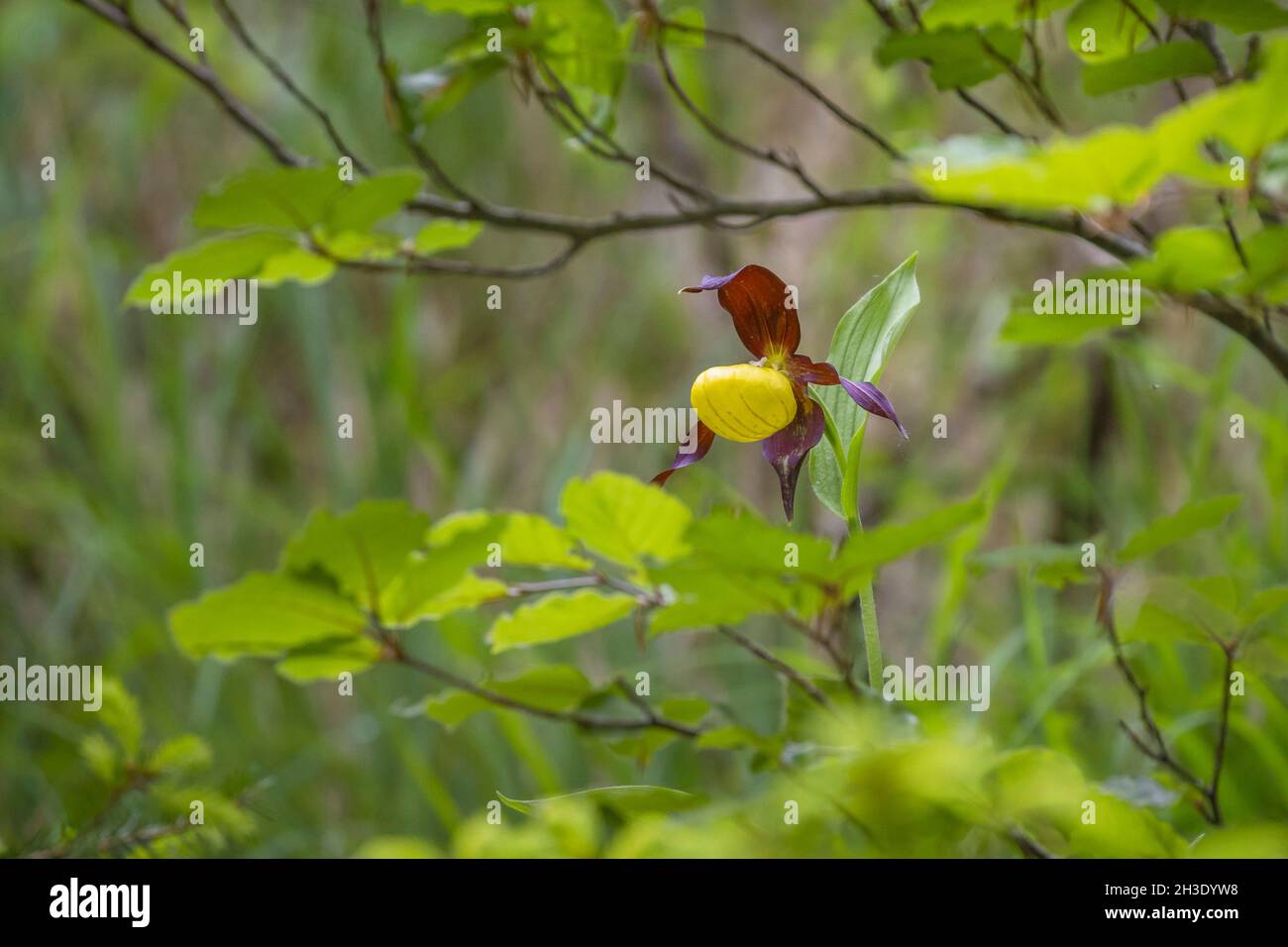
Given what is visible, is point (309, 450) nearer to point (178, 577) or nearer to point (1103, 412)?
point (178, 577)

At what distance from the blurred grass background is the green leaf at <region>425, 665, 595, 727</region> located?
0.41 metres

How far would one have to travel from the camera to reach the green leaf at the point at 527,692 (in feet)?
1.26

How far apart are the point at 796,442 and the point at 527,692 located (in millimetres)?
140

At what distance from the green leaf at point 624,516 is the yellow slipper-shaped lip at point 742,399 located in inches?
1.2

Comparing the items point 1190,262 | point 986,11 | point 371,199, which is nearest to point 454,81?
point 371,199

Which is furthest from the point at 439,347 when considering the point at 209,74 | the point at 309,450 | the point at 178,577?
the point at 209,74

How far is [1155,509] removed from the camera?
0.98 metres

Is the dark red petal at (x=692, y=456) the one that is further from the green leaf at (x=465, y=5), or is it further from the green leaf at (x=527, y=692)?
the green leaf at (x=465, y=5)

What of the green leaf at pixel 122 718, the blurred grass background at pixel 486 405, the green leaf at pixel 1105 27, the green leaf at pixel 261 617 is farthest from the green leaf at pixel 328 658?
the blurred grass background at pixel 486 405

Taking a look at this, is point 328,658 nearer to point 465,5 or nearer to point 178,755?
point 178,755

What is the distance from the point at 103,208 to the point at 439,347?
59 cm

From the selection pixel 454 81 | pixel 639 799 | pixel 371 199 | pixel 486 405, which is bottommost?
pixel 639 799

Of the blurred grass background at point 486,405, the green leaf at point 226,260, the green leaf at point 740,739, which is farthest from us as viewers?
the blurred grass background at point 486,405

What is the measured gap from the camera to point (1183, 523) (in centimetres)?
35
